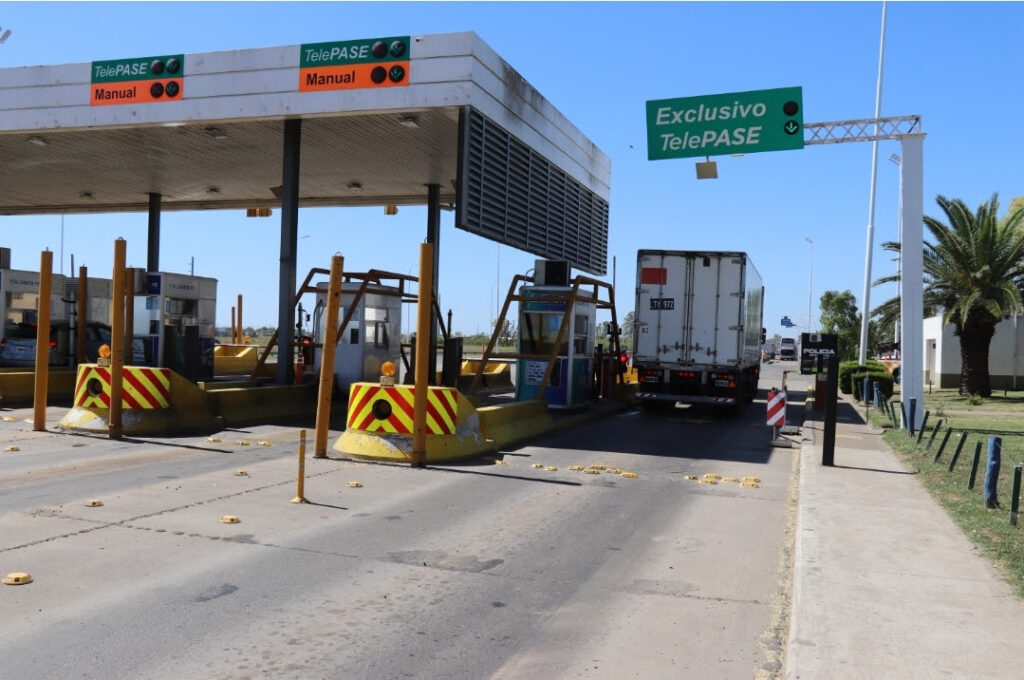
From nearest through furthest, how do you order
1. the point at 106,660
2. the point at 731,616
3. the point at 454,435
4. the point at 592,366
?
the point at 106,660 → the point at 731,616 → the point at 454,435 → the point at 592,366

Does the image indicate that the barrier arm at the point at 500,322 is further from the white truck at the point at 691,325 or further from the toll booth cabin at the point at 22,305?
the toll booth cabin at the point at 22,305

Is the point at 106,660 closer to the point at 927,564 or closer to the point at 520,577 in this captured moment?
the point at 520,577

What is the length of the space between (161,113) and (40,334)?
5516mm

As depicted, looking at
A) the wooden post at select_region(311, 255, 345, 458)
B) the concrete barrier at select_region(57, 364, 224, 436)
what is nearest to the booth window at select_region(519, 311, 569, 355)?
the concrete barrier at select_region(57, 364, 224, 436)

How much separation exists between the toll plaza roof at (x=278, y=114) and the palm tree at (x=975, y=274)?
468 inches

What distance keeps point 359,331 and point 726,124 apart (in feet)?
30.1

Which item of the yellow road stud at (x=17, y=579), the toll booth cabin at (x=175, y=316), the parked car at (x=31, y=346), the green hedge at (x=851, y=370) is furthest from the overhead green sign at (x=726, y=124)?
the parked car at (x=31, y=346)

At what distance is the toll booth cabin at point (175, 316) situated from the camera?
2073 cm

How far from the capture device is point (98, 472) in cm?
1084

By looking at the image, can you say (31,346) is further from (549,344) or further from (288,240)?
(549,344)

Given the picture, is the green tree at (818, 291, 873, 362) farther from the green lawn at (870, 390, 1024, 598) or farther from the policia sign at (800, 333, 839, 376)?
the green lawn at (870, 390, 1024, 598)

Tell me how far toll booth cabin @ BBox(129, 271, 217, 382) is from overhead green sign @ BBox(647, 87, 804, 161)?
11190mm

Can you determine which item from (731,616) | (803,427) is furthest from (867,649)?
(803,427)

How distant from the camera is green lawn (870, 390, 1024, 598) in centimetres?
766
